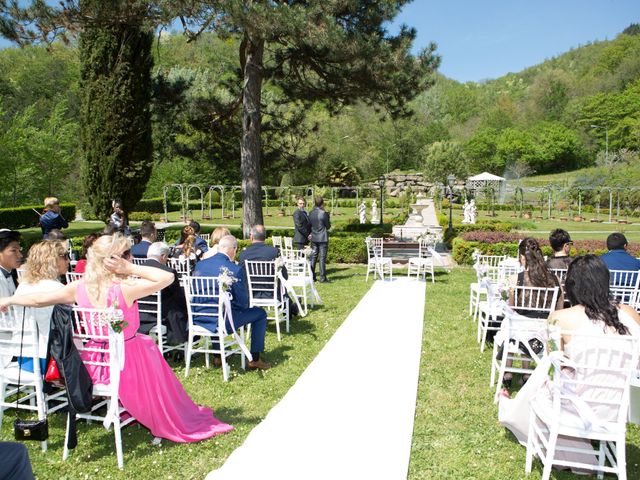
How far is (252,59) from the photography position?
14.1 meters

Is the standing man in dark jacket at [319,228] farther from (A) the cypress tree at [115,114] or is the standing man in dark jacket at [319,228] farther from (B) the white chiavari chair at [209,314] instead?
(A) the cypress tree at [115,114]

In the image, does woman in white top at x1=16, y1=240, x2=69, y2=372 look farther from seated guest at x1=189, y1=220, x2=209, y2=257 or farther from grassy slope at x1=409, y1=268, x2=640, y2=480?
seated guest at x1=189, y1=220, x2=209, y2=257

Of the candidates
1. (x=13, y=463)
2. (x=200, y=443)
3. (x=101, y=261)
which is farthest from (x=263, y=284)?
(x=13, y=463)

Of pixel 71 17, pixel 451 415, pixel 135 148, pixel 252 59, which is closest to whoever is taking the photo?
pixel 451 415

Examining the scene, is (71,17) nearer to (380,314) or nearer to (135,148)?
(135,148)

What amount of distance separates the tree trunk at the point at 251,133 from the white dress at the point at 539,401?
1143 cm

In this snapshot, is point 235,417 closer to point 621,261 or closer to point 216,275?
point 216,275

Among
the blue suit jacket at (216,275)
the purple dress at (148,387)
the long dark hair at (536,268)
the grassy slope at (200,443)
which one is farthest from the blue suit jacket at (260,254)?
the long dark hair at (536,268)

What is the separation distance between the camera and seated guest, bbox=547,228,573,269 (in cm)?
584

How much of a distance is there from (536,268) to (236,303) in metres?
3.19

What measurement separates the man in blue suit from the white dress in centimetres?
286

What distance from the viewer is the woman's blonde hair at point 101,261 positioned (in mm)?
3582

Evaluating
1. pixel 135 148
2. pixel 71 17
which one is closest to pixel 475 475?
pixel 71 17

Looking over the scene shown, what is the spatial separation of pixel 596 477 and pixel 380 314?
493 cm
